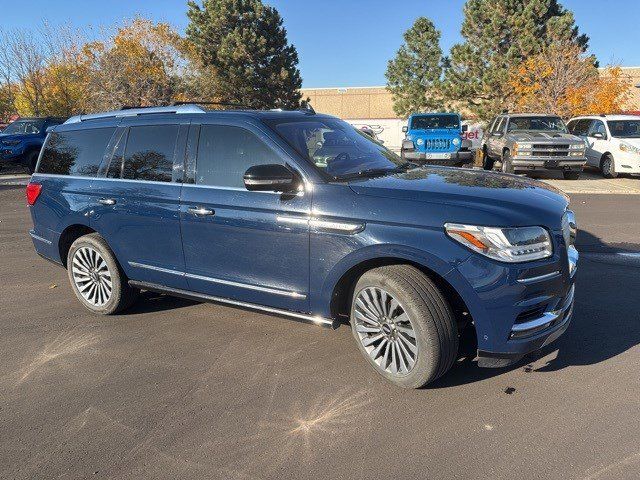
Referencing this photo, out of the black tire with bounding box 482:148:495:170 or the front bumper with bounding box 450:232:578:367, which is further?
the black tire with bounding box 482:148:495:170

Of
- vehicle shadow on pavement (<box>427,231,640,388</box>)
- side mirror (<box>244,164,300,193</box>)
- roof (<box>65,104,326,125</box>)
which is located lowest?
vehicle shadow on pavement (<box>427,231,640,388</box>)

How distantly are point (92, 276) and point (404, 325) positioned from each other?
3.20 m

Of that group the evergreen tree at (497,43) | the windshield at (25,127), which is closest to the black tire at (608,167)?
the evergreen tree at (497,43)

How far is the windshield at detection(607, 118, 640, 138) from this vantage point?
15.5m

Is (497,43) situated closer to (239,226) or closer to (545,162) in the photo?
(545,162)

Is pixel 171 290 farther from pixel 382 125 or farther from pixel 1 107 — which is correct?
pixel 1 107

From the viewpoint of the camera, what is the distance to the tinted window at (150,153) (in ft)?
14.5

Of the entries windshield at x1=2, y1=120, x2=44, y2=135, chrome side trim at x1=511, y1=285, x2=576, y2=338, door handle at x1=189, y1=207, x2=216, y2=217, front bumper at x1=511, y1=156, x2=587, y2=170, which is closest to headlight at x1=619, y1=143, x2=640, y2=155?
front bumper at x1=511, y1=156, x2=587, y2=170

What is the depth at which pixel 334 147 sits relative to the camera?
4.20 meters

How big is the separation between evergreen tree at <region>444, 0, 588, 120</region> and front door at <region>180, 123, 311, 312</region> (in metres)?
27.1

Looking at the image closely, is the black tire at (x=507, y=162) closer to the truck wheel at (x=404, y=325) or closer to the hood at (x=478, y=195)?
the hood at (x=478, y=195)

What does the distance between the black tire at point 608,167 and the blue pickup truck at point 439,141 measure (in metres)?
3.89

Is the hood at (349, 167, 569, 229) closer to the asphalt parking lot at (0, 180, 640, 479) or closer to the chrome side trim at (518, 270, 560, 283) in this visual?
the chrome side trim at (518, 270, 560, 283)

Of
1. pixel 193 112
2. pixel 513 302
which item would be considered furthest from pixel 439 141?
pixel 513 302
